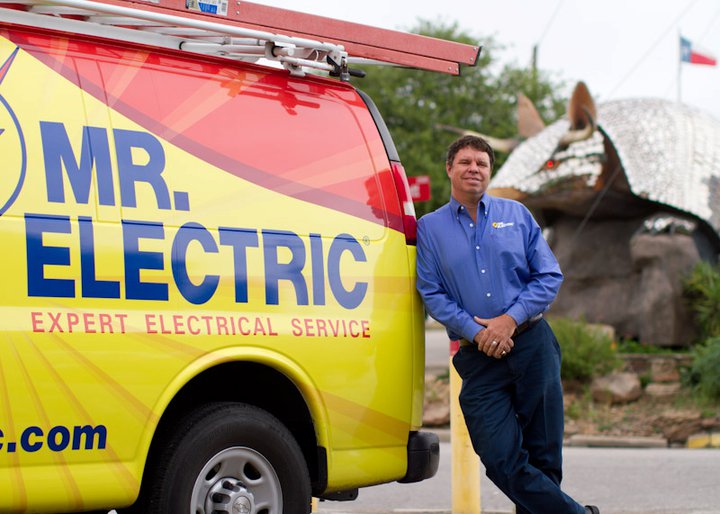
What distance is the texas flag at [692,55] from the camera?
22.2m

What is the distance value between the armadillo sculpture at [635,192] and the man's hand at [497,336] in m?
9.79

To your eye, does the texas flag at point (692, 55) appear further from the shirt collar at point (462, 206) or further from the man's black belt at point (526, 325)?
the man's black belt at point (526, 325)

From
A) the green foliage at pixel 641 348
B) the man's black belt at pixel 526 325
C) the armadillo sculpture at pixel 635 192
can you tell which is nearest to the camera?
the man's black belt at pixel 526 325

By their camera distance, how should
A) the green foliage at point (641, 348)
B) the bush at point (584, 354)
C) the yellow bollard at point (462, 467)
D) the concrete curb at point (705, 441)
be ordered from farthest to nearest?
1. the green foliage at point (641, 348)
2. the bush at point (584, 354)
3. the concrete curb at point (705, 441)
4. the yellow bollard at point (462, 467)

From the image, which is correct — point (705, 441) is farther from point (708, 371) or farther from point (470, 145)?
point (470, 145)

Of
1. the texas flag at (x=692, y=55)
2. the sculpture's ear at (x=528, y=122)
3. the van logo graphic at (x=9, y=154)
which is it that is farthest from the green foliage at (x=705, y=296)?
the van logo graphic at (x=9, y=154)

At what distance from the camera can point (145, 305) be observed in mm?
4219

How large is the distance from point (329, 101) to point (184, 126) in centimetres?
89

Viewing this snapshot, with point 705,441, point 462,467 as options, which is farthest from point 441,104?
point 462,467

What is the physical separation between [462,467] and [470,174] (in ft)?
6.32

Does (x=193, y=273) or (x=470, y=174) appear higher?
(x=470, y=174)

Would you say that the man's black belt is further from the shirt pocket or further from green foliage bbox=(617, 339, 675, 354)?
green foliage bbox=(617, 339, 675, 354)

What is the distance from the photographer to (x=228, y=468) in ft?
14.8

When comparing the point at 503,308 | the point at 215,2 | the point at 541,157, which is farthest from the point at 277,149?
the point at 541,157
